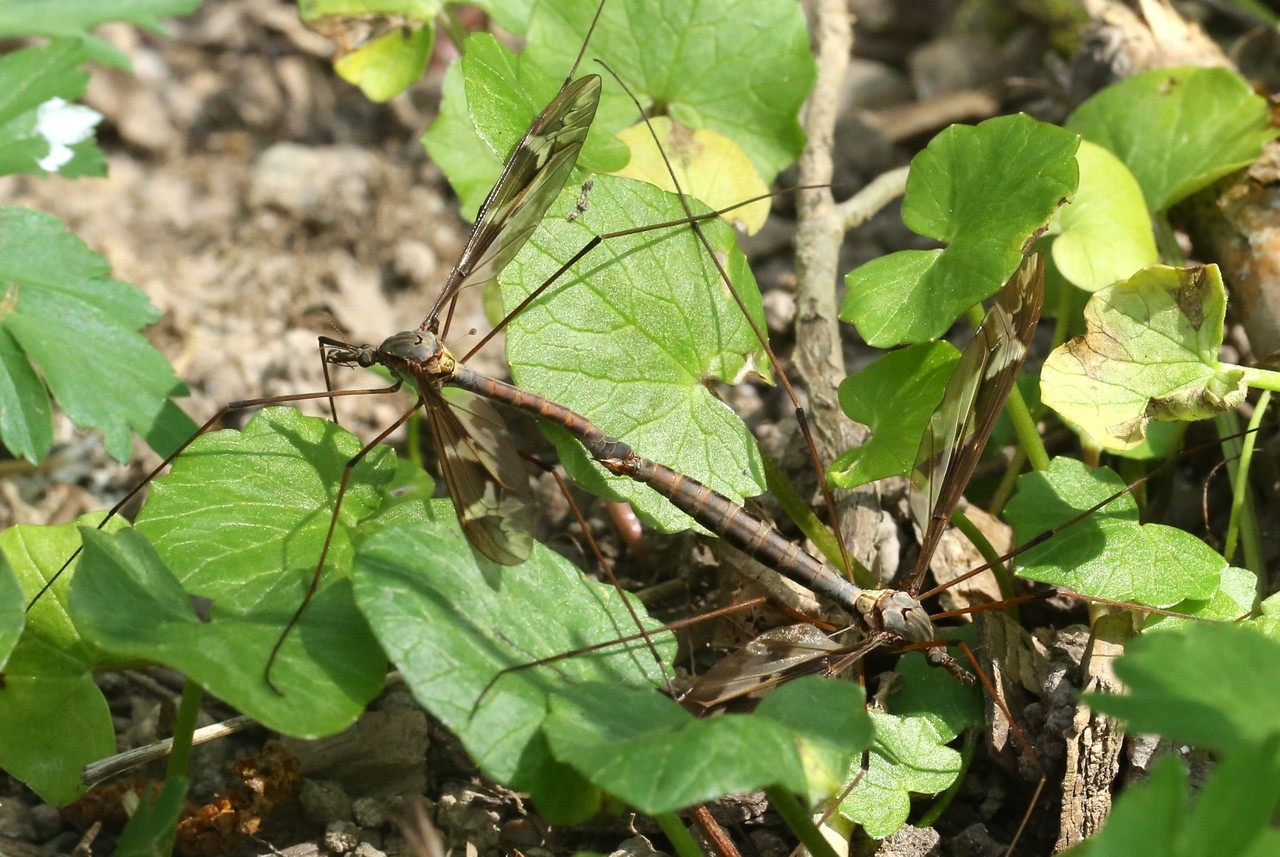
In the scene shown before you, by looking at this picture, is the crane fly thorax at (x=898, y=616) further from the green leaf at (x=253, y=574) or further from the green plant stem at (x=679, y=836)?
the green leaf at (x=253, y=574)

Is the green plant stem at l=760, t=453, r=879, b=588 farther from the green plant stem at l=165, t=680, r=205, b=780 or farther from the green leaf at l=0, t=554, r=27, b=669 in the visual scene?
the green leaf at l=0, t=554, r=27, b=669

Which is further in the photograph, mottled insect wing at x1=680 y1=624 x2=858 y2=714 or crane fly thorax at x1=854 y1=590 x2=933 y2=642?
crane fly thorax at x1=854 y1=590 x2=933 y2=642

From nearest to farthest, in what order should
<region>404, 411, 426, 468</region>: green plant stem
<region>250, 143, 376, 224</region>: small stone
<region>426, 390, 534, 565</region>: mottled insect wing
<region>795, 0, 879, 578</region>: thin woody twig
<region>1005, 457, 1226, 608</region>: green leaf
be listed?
<region>426, 390, 534, 565</region>: mottled insect wing, <region>1005, 457, 1226, 608</region>: green leaf, <region>795, 0, 879, 578</region>: thin woody twig, <region>404, 411, 426, 468</region>: green plant stem, <region>250, 143, 376, 224</region>: small stone

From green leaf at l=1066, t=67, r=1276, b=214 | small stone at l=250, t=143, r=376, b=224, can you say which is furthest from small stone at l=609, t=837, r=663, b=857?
Result: small stone at l=250, t=143, r=376, b=224

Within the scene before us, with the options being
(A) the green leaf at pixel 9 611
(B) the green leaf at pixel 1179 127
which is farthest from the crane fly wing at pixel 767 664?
(B) the green leaf at pixel 1179 127

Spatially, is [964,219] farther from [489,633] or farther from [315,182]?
[315,182]

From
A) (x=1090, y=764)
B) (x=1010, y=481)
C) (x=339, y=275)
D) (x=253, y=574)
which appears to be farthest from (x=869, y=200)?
(x=253, y=574)

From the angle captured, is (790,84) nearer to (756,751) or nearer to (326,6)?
(326,6)

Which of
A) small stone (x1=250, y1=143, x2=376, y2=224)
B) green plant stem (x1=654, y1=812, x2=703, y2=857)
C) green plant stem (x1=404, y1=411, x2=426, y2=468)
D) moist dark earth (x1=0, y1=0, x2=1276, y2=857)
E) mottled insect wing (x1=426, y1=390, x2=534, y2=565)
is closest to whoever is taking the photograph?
green plant stem (x1=654, y1=812, x2=703, y2=857)
